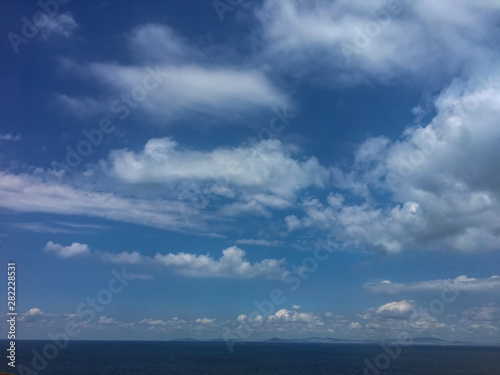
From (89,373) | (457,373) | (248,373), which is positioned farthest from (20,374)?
(457,373)

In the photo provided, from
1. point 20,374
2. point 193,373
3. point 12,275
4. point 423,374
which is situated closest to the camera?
point 12,275

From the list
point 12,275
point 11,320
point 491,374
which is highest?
point 12,275

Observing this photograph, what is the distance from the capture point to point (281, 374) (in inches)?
4715

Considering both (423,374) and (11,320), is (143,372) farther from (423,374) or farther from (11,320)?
(11,320)

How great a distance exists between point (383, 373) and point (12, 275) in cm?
12232

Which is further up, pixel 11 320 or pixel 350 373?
pixel 11 320

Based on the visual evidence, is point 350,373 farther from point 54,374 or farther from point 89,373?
point 54,374

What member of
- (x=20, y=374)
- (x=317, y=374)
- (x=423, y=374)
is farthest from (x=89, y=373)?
(x=423, y=374)

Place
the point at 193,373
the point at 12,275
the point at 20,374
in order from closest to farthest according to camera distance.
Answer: the point at 12,275
the point at 20,374
the point at 193,373

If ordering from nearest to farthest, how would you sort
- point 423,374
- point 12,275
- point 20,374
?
point 12,275
point 20,374
point 423,374

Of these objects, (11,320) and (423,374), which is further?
(423,374)

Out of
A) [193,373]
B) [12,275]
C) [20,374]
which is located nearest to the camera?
[12,275]

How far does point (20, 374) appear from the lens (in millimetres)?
105312

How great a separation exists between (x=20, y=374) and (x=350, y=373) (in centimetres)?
9520
